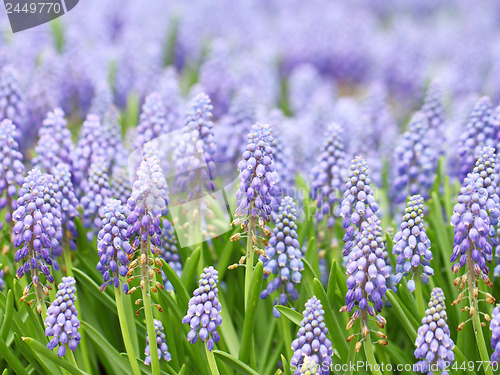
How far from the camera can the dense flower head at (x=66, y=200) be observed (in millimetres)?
4639

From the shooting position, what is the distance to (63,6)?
26.5 feet

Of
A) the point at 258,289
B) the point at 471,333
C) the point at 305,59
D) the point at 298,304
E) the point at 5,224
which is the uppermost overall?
the point at 305,59

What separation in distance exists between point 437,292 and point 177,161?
256 cm

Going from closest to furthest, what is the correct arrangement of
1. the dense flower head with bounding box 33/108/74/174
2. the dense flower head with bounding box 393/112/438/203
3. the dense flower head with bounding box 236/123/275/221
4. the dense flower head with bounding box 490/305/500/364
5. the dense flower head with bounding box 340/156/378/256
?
the dense flower head with bounding box 490/305/500/364 < the dense flower head with bounding box 236/123/275/221 < the dense flower head with bounding box 340/156/378/256 < the dense flower head with bounding box 33/108/74/174 < the dense flower head with bounding box 393/112/438/203

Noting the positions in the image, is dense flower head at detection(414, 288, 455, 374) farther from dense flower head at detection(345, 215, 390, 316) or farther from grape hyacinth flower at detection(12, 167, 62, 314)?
grape hyacinth flower at detection(12, 167, 62, 314)

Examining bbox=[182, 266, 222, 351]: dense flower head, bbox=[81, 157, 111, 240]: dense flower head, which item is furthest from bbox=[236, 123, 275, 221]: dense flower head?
bbox=[81, 157, 111, 240]: dense flower head

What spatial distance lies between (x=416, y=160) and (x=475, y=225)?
84.3 inches

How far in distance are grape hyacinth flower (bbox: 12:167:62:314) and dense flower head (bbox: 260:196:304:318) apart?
170cm

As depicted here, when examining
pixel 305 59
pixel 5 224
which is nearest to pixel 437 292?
pixel 5 224

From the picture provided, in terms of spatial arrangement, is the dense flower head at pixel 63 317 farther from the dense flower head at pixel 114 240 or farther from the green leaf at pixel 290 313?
the green leaf at pixel 290 313

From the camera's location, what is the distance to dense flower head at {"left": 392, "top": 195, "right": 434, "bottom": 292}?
412cm

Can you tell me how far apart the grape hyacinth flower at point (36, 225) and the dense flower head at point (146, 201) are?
2.31ft

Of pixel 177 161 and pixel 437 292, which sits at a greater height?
pixel 177 161

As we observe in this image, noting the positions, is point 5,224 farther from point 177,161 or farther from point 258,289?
point 258,289
